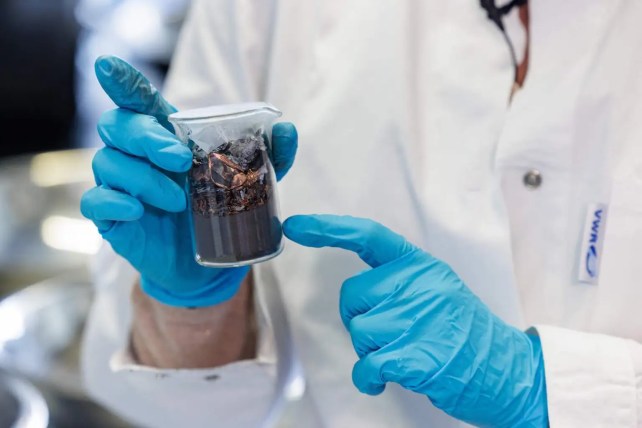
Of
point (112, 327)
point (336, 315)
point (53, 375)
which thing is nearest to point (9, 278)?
point (53, 375)

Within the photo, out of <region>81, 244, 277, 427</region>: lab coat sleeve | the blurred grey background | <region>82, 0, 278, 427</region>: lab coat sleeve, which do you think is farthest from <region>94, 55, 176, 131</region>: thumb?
the blurred grey background

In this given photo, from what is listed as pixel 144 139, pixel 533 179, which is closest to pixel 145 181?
pixel 144 139

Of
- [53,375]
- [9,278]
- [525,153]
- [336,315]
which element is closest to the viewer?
[525,153]

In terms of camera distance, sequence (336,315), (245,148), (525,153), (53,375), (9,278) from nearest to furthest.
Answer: (245,148), (525,153), (336,315), (53,375), (9,278)

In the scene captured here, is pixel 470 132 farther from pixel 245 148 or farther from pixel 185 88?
pixel 185 88

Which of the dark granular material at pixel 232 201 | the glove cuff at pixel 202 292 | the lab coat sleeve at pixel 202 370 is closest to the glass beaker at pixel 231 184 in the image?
the dark granular material at pixel 232 201

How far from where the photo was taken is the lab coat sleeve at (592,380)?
744 millimetres

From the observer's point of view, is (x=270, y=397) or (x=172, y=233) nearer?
(x=172, y=233)

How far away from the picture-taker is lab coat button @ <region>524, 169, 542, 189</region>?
828 mm

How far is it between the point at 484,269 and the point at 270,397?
0.38 metres

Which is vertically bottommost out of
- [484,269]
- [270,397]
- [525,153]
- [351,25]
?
[270,397]

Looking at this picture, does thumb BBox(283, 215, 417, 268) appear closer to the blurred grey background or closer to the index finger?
the index finger

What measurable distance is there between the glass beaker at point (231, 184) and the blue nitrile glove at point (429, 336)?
0.08 meters

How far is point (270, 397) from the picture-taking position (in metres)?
1.00
